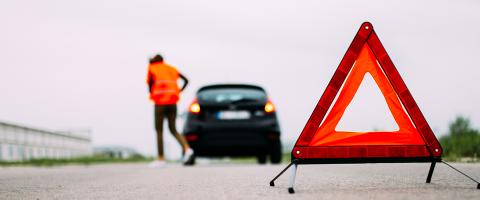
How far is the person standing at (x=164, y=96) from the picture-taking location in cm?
1123

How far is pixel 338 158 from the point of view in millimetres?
4895

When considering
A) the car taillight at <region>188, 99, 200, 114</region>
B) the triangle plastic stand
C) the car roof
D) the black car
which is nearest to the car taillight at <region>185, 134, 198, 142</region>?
the black car

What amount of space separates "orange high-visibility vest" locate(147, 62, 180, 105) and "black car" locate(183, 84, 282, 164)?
39cm

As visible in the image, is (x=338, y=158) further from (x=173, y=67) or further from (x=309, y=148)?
(x=173, y=67)

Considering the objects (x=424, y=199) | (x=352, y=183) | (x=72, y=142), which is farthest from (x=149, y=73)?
(x=72, y=142)

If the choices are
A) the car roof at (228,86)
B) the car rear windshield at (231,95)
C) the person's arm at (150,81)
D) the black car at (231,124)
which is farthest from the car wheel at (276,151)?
the person's arm at (150,81)

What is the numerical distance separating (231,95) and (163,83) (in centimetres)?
115

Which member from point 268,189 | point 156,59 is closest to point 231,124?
point 156,59

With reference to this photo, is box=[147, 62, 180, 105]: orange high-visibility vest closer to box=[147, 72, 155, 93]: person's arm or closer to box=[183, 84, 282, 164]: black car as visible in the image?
box=[147, 72, 155, 93]: person's arm

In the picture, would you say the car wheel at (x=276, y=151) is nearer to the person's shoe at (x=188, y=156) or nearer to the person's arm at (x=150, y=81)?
the person's shoe at (x=188, y=156)

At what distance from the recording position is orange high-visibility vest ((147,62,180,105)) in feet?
36.9

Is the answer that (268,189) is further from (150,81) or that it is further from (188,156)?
(150,81)

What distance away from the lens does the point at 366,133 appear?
5.01 metres

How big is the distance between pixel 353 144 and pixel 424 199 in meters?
0.76
